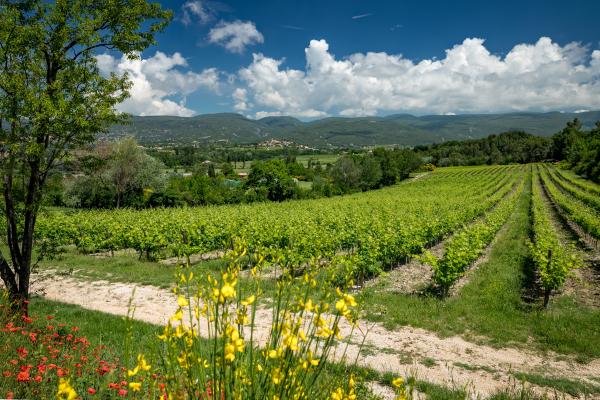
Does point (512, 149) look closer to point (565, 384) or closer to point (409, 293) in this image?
point (409, 293)

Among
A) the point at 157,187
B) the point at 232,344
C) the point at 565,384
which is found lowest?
the point at 157,187

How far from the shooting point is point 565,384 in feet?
20.2

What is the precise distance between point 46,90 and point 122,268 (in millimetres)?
9860

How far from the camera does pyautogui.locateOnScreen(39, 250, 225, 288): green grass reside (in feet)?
42.4

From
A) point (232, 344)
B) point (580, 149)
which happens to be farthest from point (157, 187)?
point (580, 149)

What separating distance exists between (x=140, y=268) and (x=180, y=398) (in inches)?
565

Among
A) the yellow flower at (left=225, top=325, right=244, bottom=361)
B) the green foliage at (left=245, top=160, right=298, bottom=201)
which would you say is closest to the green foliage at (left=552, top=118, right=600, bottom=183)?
the green foliage at (left=245, top=160, right=298, bottom=201)

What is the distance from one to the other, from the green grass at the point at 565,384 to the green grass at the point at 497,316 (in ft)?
5.25

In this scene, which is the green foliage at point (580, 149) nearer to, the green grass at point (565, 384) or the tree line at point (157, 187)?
the tree line at point (157, 187)

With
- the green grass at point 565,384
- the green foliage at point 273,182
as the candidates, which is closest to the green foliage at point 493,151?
the green foliage at point 273,182

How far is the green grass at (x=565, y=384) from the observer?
236 inches

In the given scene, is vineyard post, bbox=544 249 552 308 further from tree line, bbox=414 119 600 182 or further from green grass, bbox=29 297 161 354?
tree line, bbox=414 119 600 182

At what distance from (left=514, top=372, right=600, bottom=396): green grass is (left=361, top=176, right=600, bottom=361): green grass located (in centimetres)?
160

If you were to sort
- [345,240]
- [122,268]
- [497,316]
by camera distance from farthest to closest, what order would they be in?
[345,240] → [122,268] → [497,316]
